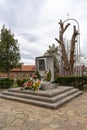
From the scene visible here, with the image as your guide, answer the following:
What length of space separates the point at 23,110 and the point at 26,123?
132cm

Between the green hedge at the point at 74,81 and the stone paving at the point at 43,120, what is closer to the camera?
the stone paving at the point at 43,120

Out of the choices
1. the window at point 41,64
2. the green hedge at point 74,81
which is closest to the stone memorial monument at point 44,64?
the window at point 41,64

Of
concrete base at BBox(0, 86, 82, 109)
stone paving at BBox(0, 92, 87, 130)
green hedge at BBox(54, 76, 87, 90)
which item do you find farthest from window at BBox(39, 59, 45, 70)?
stone paving at BBox(0, 92, 87, 130)

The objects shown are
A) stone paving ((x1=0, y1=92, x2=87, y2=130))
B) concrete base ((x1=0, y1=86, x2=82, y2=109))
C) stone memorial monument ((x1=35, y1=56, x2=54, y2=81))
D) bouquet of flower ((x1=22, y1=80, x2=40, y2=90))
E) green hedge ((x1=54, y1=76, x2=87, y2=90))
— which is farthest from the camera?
green hedge ((x1=54, y1=76, x2=87, y2=90))

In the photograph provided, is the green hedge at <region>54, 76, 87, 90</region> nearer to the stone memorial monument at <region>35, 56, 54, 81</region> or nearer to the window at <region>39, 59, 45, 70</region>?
the stone memorial monument at <region>35, 56, 54, 81</region>

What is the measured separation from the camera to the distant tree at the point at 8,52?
14.1 meters

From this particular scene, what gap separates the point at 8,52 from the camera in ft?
47.1

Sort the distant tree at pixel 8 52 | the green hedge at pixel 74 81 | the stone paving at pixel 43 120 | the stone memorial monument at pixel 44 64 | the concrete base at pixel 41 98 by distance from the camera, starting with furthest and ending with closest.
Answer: the distant tree at pixel 8 52 → the green hedge at pixel 74 81 → the stone memorial monument at pixel 44 64 → the concrete base at pixel 41 98 → the stone paving at pixel 43 120

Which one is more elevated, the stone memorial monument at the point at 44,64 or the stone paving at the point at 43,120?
the stone memorial monument at the point at 44,64

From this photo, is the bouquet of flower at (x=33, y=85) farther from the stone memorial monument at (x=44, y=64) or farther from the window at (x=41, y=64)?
the window at (x=41, y=64)

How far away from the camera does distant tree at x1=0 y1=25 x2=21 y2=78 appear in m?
14.1

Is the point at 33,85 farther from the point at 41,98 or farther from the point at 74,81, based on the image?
the point at 74,81

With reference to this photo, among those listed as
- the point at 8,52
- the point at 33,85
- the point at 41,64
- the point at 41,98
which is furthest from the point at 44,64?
the point at 8,52

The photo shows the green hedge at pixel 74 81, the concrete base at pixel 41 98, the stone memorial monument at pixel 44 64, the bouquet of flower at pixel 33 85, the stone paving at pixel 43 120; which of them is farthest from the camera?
the green hedge at pixel 74 81
